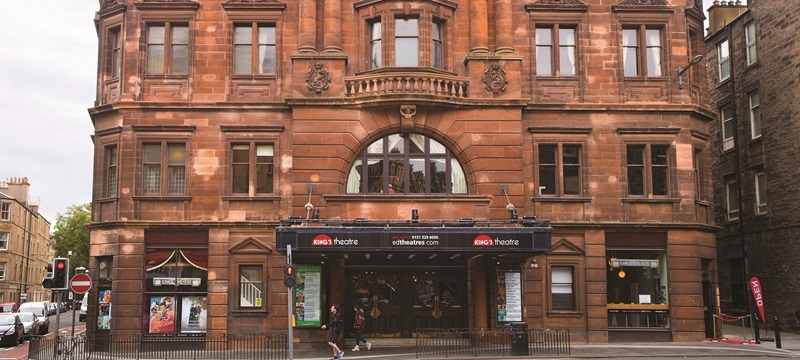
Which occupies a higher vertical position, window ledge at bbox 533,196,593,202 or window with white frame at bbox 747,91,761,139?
window with white frame at bbox 747,91,761,139

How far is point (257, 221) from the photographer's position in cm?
2717

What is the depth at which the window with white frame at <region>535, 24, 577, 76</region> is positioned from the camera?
28.6m

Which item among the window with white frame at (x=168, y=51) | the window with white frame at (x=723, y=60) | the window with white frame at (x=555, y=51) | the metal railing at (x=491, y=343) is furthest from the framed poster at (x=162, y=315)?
the window with white frame at (x=723, y=60)

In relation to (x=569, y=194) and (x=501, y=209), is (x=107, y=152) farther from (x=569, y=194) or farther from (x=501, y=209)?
(x=569, y=194)

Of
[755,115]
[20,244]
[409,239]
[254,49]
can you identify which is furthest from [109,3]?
[20,244]

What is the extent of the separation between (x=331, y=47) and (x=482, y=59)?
208 inches

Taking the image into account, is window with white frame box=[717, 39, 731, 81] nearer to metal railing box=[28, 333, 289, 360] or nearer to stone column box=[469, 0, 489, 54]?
stone column box=[469, 0, 489, 54]

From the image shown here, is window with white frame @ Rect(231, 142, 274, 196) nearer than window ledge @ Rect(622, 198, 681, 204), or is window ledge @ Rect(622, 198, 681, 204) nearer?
window with white frame @ Rect(231, 142, 274, 196)

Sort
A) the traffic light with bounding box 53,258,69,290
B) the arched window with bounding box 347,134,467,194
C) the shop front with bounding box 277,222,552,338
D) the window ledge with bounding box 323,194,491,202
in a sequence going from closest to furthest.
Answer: the traffic light with bounding box 53,258,69,290 < the shop front with bounding box 277,222,552,338 < the window ledge with bounding box 323,194,491,202 < the arched window with bounding box 347,134,467,194

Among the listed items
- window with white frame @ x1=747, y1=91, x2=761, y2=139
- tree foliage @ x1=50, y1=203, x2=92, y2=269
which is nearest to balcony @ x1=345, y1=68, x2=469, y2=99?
window with white frame @ x1=747, y1=91, x2=761, y2=139

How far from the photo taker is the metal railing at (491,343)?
22828 millimetres

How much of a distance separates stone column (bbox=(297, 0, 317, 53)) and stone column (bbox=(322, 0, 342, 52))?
0.40 meters

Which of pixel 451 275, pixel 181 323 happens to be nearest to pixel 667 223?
pixel 451 275

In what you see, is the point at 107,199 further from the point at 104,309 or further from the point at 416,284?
the point at 416,284
